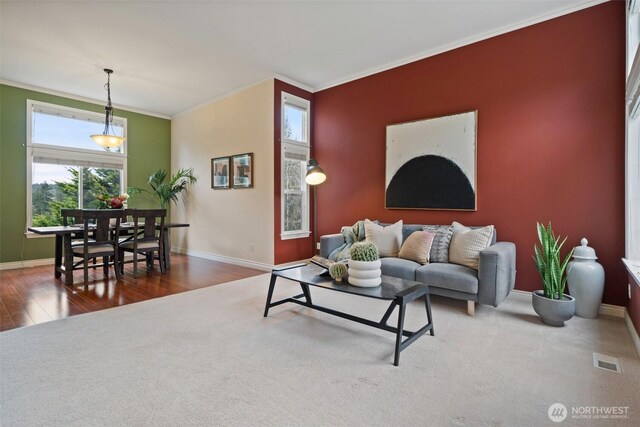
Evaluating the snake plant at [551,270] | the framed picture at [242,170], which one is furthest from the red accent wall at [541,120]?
the framed picture at [242,170]

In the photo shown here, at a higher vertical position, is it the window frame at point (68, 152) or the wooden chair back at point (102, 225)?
the window frame at point (68, 152)

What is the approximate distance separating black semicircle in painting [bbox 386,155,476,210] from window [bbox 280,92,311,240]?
1618 millimetres

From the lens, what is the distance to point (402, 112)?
14.4 feet

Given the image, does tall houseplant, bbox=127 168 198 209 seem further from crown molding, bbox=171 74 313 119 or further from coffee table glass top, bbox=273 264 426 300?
coffee table glass top, bbox=273 264 426 300

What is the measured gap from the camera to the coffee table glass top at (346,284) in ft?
7.32

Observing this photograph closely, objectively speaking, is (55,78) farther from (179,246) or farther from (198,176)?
(179,246)

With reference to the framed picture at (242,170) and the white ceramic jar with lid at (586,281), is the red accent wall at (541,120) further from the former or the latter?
the framed picture at (242,170)

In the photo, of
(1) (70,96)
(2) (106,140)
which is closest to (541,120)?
(2) (106,140)

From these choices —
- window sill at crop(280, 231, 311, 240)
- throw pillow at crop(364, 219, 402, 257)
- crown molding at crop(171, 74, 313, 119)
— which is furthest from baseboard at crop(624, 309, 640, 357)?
crown molding at crop(171, 74, 313, 119)

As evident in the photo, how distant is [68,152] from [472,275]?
6.77 m

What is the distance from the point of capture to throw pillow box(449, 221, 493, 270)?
3.16 meters

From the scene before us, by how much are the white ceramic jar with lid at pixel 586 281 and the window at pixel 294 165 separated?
3637 mm

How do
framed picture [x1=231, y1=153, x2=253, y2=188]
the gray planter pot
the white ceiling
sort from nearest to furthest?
1. the gray planter pot
2. the white ceiling
3. framed picture [x1=231, y1=153, x2=253, y2=188]

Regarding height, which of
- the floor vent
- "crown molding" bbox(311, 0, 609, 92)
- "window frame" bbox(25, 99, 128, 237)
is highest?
"crown molding" bbox(311, 0, 609, 92)
